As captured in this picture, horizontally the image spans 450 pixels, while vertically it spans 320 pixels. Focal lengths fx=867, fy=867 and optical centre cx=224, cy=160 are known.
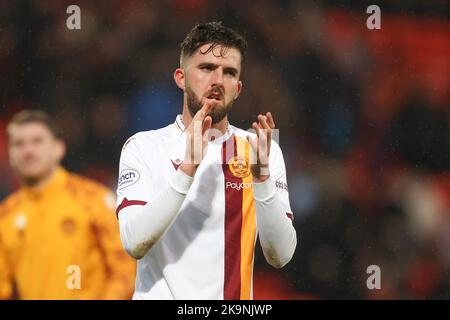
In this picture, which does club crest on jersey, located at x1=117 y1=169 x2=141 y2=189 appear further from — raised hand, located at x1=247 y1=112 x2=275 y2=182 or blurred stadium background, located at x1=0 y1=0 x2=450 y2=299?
blurred stadium background, located at x1=0 y1=0 x2=450 y2=299

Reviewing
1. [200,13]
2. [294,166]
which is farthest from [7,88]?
[294,166]

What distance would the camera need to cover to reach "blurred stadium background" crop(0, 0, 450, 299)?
5.51 meters

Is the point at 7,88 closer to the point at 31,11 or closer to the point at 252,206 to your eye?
the point at 31,11

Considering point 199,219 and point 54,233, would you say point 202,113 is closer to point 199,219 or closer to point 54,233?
point 199,219

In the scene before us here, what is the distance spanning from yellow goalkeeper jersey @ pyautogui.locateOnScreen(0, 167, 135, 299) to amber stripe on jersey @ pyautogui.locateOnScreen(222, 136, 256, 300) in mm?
1872

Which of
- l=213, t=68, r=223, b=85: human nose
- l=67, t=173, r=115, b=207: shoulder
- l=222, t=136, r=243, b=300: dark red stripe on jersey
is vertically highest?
l=213, t=68, r=223, b=85: human nose

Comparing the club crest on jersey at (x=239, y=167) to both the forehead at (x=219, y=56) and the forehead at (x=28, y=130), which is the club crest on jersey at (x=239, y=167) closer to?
the forehead at (x=219, y=56)

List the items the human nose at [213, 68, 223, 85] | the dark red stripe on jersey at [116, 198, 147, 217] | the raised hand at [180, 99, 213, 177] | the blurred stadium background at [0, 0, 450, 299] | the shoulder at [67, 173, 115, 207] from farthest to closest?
the blurred stadium background at [0, 0, 450, 299] → the shoulder at [67, 173, 115, 207] → the human nose at [213, 68, 223, 85] → the dark red stripe on jersey at [116, 198, 147, 217] → the raised hand at [180, 99, 213, 177]

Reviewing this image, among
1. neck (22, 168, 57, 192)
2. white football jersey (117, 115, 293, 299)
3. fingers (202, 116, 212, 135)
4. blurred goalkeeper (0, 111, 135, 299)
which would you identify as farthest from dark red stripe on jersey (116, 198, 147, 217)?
neck (22, 168, 57, 192)

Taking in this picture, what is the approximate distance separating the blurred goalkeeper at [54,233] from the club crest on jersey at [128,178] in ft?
6.07

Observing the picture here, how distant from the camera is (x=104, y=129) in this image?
550 centimetres
